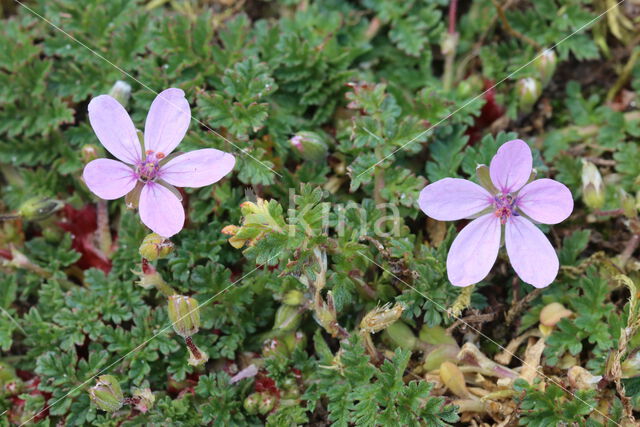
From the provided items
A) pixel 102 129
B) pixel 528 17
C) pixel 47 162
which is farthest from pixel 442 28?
pixel 47 162

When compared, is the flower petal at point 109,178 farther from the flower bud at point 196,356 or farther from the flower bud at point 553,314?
the flower bud at point 553,314

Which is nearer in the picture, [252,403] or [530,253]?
[530,253]

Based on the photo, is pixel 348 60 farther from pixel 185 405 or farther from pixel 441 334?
pixel 185 405

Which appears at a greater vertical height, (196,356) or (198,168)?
(198,168)
